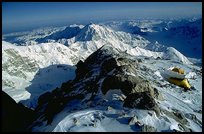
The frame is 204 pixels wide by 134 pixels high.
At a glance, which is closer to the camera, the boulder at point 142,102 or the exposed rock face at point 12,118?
the boulder at point 142,102

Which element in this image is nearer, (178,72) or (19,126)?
(178,72)

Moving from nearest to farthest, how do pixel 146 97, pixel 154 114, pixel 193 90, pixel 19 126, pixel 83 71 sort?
pixel 154 114
pixel 146 97
pixel 19 126
pixel 193 90
pixel 83 71

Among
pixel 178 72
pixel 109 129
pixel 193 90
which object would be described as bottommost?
pixel 193 90

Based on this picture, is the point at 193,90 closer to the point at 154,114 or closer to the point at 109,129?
the point at 154,114

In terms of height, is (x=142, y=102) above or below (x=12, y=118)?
above

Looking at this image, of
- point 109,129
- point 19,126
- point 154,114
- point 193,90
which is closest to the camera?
point 109,129

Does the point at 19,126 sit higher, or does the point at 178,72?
the point at 178,72

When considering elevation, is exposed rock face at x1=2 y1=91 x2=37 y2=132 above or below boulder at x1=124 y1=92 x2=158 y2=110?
below

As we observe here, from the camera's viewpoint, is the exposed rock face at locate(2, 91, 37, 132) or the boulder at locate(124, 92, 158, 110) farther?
the exposed rock face at locate(2, 91, 37, 132)

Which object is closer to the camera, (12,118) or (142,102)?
(142,102)

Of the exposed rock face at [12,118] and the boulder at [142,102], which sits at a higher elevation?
the boulder at [142,102]

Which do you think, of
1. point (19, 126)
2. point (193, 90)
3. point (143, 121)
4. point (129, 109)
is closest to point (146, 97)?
point (129, 109)
